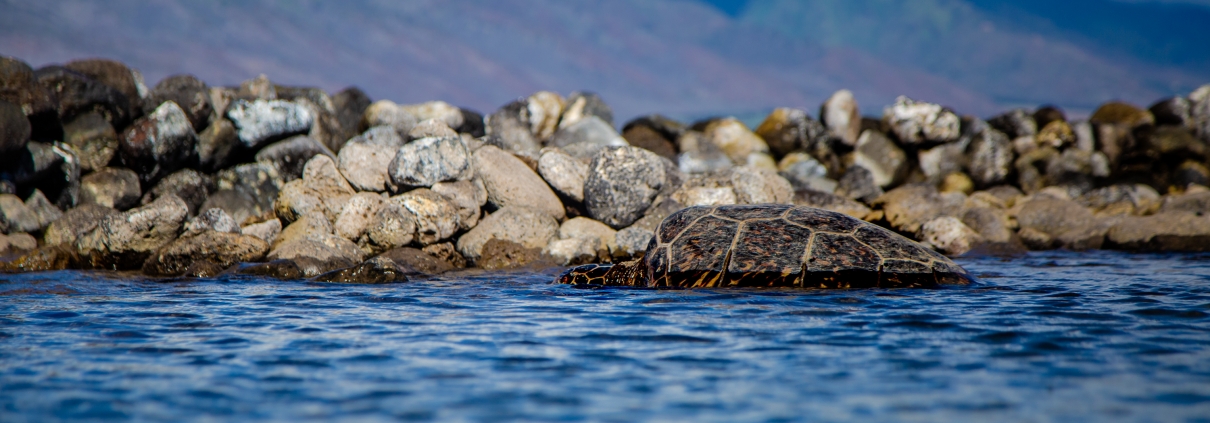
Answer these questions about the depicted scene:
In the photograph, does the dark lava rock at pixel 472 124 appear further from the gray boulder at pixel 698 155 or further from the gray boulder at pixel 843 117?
the gray boulder at pixel 843 117

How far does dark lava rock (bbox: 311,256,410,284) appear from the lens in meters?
8.98

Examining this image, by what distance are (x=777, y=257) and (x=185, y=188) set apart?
10800 mm

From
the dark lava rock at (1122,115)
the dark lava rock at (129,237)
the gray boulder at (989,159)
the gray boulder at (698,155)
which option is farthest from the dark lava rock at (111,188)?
the dark lava rock at (1122,115)

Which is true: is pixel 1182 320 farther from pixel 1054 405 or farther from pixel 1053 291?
pixel 1054 405

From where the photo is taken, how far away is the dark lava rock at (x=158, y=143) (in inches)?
550

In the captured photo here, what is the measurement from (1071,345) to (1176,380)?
2.83 feet

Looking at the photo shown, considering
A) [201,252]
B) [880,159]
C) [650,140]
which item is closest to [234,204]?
[201,252]


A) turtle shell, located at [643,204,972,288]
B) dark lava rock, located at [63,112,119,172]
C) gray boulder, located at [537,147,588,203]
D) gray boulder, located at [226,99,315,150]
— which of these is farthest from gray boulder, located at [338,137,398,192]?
turtle shell, located at [643,204,972,288]

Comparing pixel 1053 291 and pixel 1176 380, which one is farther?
pixel 1053 291

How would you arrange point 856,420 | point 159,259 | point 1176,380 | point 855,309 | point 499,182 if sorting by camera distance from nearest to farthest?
1. point 856,420
2. point 1176,380
3. point 855,309
4. point 159,259
5. point 499,182

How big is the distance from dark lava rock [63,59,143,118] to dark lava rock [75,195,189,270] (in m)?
4.78

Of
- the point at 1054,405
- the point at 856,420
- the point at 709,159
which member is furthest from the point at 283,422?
the point at 709,159

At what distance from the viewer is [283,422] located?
3670 millimetres

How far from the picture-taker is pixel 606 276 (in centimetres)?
870
